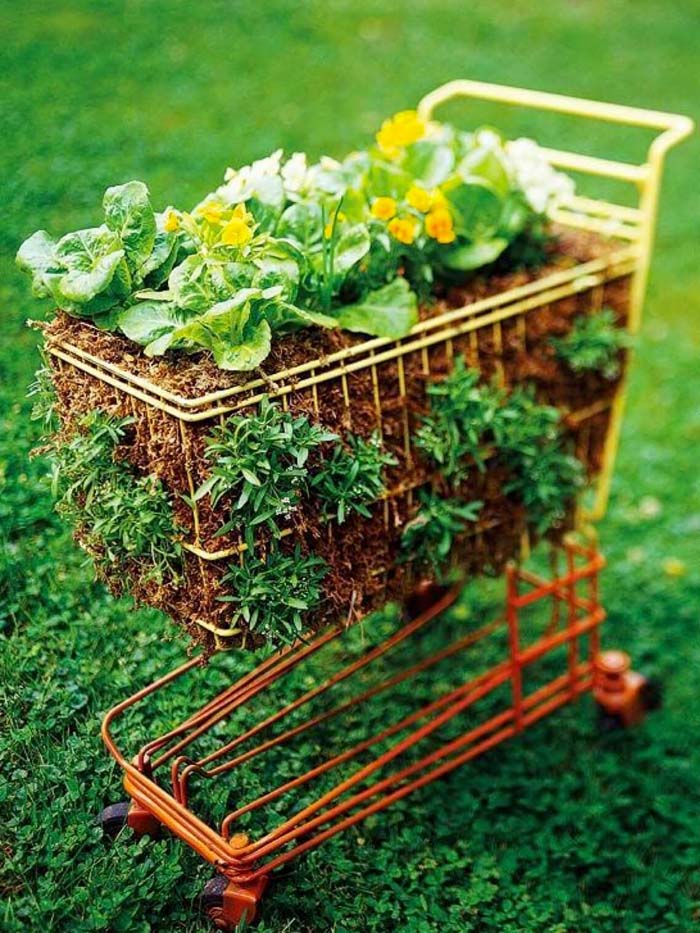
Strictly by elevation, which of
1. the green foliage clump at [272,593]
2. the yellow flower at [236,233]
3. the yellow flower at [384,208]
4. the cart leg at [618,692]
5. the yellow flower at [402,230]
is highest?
the yellow flower at [236,233]

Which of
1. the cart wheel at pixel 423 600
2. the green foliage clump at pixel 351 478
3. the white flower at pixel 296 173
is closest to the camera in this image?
the green foliage clump at pixel 351 478

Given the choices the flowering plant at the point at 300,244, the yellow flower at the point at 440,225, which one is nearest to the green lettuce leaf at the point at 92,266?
the flowering plant at the point at 300,244

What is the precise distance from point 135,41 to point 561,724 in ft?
12.7

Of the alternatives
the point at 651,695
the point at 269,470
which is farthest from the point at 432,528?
the point at 651,695

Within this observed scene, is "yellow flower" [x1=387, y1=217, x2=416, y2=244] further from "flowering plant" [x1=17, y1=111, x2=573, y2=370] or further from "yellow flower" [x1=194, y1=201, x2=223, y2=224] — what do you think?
"yellow flower" [x1=194, y1=201, x2=223, y2=224]

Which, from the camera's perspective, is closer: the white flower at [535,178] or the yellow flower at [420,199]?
the yellow flower at [420,199]

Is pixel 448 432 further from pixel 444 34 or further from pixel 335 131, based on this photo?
pixel 444 34

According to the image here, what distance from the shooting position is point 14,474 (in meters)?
3.11

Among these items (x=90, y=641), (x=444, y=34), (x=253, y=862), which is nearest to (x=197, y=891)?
(x=253, y=862)

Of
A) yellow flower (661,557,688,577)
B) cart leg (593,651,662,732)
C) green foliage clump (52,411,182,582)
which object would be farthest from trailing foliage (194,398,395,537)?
yellow flower (661,557,688,577)

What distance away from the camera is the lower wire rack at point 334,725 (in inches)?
110

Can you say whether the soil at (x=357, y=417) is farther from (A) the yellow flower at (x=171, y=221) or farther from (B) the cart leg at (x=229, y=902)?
(B) the cart leg at (x=229, y=902)

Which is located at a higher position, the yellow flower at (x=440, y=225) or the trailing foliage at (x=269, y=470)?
the yellow flower at (x=440, y=225)

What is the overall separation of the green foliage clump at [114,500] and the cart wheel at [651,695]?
198cm
